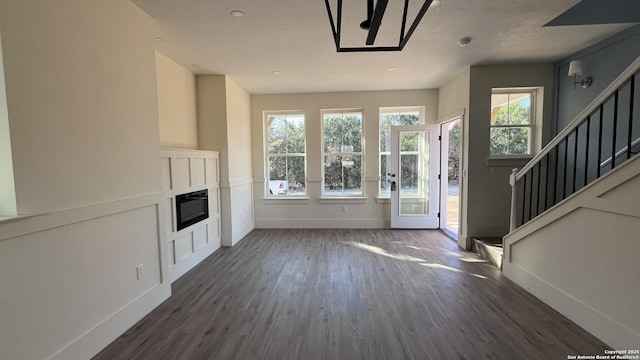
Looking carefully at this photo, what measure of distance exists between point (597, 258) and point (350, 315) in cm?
198

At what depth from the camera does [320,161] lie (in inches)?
211

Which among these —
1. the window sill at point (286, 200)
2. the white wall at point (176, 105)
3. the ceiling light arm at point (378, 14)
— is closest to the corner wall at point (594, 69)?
the ceiling light arm at point (378, 14)

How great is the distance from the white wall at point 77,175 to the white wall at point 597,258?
145 inches

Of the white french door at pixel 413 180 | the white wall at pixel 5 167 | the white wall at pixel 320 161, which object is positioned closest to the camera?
the white wall at pixel 5 167

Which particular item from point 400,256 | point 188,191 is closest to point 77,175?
point 188,191

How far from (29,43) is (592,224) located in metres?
3.99

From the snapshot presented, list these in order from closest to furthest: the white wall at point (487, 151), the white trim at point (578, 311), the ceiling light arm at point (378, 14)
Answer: the ceiling light arm at point (378, 14), the white trim at point (578, 311), the white wall at point (487, 151)

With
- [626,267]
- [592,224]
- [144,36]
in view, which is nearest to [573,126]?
[592,224]

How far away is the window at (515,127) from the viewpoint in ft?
13.3

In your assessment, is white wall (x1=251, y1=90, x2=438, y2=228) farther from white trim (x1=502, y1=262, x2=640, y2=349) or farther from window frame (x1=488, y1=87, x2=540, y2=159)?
white trim (x1=502, y1=262, x2=640, y2=349)

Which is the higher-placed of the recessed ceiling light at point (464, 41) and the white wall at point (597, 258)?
the recessed ceiling light at point (464, 41)

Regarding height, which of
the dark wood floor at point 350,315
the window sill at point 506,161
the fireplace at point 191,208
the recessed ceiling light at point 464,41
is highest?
the recessed ceiling light at point 464,41

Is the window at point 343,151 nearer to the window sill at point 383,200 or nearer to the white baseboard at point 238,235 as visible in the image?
the window sill at point 383,200

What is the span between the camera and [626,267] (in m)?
1.84
